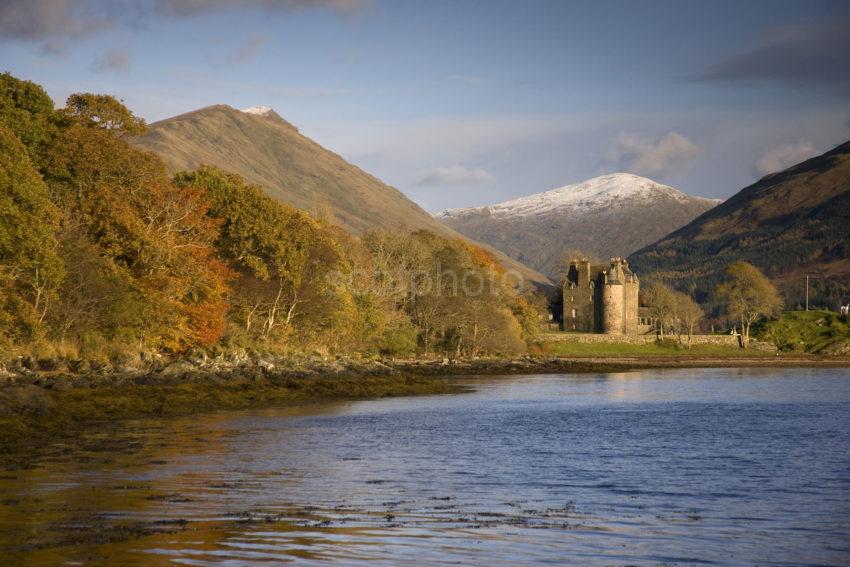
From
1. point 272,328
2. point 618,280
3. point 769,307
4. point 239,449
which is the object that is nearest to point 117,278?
point 272,328

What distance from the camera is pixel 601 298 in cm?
11725

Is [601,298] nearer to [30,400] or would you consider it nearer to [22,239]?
[22,239]

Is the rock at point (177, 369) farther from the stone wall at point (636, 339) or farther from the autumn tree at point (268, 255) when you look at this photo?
the stone wall at point (636, 339)

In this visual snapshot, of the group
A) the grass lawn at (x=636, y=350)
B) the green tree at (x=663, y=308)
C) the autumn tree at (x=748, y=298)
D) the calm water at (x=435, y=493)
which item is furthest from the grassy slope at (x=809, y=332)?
the calm water at (x=435, y=493)

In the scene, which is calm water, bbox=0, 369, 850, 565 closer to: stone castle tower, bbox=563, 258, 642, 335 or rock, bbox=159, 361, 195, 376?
rock, bbox=159, 361, 195, 376

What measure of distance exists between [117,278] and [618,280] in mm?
76810

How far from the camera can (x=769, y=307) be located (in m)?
125

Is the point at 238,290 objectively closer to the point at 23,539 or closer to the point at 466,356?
the point at 466,356

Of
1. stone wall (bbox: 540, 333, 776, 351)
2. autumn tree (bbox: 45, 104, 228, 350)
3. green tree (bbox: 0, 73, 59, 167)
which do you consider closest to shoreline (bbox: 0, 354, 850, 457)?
autumn tree (bbox: 45, 104, 228, 350)

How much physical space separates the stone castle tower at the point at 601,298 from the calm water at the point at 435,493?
260ft

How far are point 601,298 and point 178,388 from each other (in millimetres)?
82960

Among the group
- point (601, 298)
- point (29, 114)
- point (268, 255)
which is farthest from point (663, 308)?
point (29, 114)

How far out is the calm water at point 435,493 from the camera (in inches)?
536

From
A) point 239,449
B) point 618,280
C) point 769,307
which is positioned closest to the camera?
A: point 239,449
